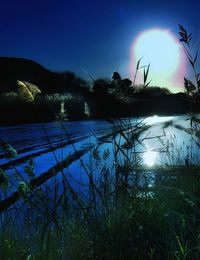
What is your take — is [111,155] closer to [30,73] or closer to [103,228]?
[103,228]

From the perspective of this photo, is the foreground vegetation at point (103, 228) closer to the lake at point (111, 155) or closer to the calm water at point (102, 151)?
the lake at point (111, 155)

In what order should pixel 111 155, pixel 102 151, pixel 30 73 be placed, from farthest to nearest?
pixel 30 73
pixel 102 151
pixel 111 155

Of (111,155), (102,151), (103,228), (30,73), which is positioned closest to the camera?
(103,228)

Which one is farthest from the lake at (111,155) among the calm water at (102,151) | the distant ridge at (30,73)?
the distant ridge at (30,73)

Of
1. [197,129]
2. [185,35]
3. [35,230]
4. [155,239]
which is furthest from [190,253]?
[197,129]

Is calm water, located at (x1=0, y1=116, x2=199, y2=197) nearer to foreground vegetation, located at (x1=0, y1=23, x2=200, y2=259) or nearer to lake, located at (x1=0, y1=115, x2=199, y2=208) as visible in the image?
lake, located at (x1=0, y1=115, x2=199, y2=208)

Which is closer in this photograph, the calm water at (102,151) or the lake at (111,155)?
the lake at (111,155)

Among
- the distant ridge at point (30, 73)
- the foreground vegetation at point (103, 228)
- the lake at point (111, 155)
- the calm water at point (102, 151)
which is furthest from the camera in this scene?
the distant ridge at point (30, 73)

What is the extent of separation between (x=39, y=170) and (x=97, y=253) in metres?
4.87

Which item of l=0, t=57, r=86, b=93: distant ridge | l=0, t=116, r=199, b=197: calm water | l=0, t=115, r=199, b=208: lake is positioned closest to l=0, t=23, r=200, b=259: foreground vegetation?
l=0, t=115, r=199, b=208: lake

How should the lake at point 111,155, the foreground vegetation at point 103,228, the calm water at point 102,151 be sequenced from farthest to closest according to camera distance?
the calm water at point 102,151, the lake at point 111,155, the foreground vegetation at point 103,228

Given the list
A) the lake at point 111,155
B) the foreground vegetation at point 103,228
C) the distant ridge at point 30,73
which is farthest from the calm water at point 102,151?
the distant ridge at point 30,73

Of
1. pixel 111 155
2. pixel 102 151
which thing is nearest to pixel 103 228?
pixel 111 155

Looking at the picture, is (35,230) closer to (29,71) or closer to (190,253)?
(190,253)
